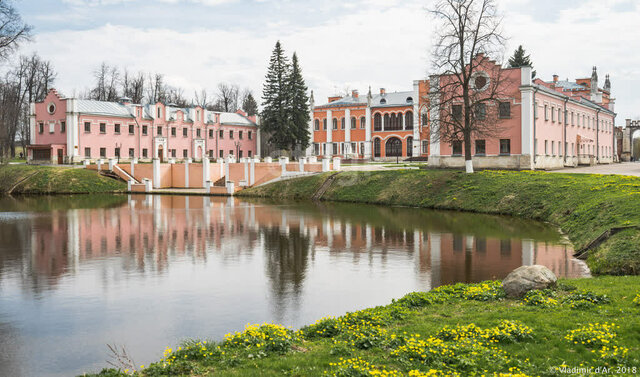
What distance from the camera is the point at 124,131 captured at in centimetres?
6475

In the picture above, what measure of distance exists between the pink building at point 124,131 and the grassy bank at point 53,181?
27.5 ft

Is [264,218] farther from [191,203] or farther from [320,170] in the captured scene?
[320,170]

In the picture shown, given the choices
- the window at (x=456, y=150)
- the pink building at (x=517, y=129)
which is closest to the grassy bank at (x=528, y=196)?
the pink building at (x=517, y=129)

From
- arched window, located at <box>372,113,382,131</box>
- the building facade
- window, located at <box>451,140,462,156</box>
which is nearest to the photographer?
the building facade

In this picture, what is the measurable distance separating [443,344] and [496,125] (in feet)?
117

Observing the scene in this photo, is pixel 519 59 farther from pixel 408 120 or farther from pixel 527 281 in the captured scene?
pixel 527 281

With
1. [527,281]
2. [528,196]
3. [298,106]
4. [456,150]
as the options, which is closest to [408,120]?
[298,106]

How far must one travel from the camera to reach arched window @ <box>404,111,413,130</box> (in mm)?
67625

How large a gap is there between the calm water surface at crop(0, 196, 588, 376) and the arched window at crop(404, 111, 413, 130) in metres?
41.6

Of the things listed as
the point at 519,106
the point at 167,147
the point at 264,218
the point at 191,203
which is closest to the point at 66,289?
the point at 264,218

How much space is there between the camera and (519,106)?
41.0 metres

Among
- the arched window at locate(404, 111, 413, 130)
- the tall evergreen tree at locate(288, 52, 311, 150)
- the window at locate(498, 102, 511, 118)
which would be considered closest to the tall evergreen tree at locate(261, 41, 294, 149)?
the tall evergreen tree at locate(288, 52, 311, 150)

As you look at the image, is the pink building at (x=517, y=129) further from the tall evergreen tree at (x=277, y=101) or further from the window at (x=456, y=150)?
the tall evergreen tree at (x=277, y=101)

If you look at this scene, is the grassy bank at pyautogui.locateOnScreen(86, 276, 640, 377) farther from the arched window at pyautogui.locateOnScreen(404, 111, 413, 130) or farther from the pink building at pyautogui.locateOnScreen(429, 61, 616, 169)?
the arched window at pyautogui.locateOnScreen(404, 111, 413, 130)
